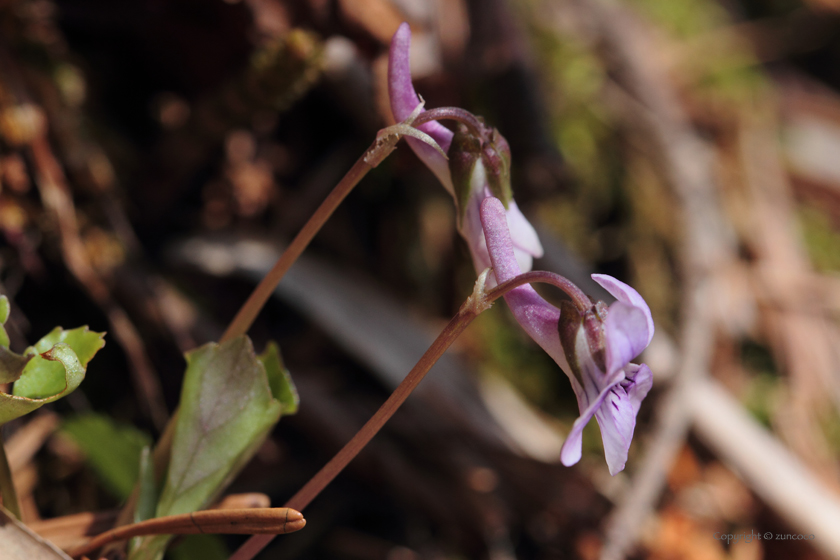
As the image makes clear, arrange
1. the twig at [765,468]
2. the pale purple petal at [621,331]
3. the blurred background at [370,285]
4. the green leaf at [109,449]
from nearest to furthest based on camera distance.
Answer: the pale purple petal at [621,331]
the green leaf at [109,449]
the blurred background at [370,285]
the twig at [765,468]

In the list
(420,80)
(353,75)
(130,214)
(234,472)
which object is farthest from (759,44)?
(234,472)

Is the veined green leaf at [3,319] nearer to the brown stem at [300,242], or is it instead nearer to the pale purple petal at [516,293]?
the brown stem at [300,242]

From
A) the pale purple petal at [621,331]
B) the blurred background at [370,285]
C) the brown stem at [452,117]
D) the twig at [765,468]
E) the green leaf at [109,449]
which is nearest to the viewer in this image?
the pale purple petal at [621,331]

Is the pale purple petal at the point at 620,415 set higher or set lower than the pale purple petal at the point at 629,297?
lower

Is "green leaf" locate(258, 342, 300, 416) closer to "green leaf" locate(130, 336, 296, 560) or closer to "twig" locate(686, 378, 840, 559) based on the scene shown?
"green leaf" locate(130, 336, 296, 560)

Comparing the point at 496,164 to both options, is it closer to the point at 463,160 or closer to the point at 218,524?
the point at 463,160

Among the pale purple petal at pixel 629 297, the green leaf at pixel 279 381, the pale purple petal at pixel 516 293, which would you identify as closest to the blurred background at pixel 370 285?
the green leaf at pixel 279 381

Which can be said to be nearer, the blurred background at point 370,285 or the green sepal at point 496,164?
the green sepal at point 496,164
